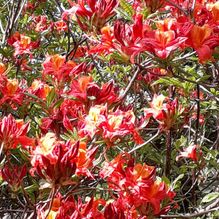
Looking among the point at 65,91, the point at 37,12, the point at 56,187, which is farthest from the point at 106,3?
the point at 37,12

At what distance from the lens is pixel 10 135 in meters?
2.00

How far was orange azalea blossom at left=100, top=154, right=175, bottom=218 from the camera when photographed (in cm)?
187

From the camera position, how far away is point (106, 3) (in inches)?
85.5

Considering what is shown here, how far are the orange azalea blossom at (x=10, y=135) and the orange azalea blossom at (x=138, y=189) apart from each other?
36cm

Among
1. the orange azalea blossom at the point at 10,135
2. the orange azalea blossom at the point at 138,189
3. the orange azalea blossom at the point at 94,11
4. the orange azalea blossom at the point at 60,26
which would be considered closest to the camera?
the orange azalea blossom at the point at 138,189

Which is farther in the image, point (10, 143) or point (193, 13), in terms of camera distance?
point (193, 13)

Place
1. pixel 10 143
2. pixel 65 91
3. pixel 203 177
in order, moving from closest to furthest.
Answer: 1. pixel 10 143
2. pixel 65 91
3. pixel 203 177

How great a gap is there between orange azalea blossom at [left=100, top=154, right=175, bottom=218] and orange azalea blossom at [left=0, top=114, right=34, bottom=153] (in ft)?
1.19

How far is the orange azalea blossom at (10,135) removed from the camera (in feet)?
6.50

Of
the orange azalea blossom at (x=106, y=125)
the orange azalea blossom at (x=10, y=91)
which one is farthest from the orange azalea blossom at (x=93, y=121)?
the orange azalea blossom at (x=10, y=91)

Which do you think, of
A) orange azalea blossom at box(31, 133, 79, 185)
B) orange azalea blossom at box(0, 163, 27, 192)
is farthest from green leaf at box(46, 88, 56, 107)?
orange azalea blossom at box(31, 133, 79, 185)

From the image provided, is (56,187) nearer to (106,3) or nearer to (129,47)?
(129,47)

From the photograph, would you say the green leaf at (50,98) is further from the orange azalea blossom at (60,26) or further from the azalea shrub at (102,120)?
the orange azalea blossom at (60,26)

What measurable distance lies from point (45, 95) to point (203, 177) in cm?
149
